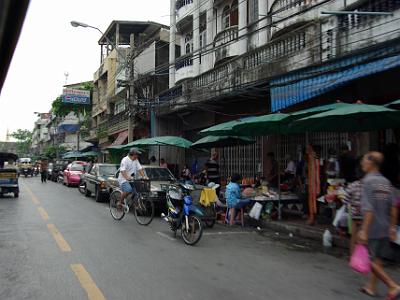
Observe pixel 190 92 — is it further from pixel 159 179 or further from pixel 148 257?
pixel 148 257

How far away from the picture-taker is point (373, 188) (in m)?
5.57

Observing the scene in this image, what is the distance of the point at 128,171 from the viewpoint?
12.3 meters

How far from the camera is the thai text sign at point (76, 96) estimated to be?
49.9 meters

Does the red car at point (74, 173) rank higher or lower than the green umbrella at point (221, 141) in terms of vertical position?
lower

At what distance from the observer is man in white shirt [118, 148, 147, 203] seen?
1196 cm

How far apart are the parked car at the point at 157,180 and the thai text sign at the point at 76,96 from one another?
3504cm

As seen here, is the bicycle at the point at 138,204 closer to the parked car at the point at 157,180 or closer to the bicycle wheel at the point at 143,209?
the bicycle wheel at the point at 143,209

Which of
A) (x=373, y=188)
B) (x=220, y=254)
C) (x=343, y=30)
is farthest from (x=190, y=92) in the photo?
(x=373, y=188)

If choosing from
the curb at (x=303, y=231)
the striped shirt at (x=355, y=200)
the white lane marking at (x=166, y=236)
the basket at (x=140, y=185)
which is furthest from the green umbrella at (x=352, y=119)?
the basket at (x=140, y=185)

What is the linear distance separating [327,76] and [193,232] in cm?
599

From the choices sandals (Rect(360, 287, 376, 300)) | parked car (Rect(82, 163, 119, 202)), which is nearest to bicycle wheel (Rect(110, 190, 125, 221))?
parked car (Rect(82, 163, 119, 202))

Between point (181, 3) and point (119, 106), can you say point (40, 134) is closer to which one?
point (119, 106)

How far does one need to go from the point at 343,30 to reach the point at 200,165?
41.8 feet

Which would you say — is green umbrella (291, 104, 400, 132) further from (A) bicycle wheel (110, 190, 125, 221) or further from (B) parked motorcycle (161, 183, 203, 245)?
(A) bicycle wheel (110, 190, 125, 221)
